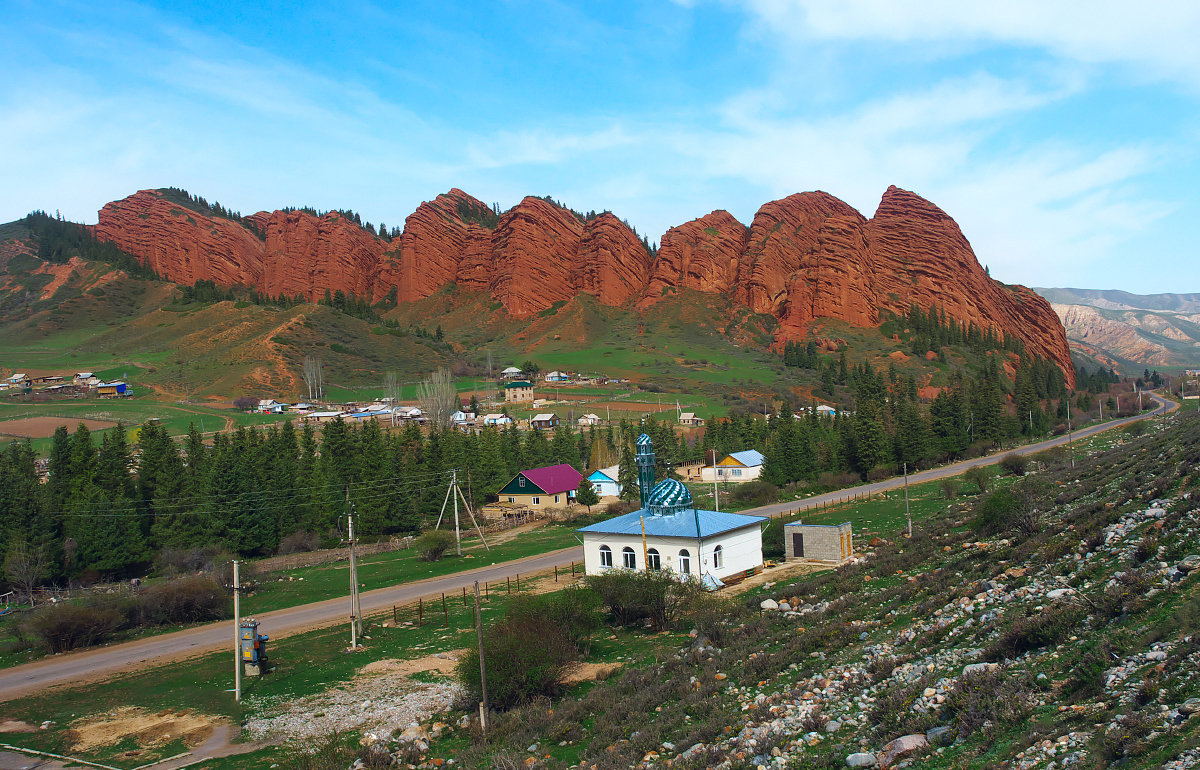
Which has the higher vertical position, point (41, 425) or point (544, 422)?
point (41, 425)

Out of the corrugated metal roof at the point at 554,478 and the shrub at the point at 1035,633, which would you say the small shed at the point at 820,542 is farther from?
the corrugated metal roof at the point at 554,478

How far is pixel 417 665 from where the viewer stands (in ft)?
77.8

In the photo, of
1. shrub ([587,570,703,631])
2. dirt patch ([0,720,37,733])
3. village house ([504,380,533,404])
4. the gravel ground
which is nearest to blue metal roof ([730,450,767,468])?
shrub ([587,570,703,631])

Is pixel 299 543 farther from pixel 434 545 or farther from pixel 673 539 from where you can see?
pixel 673 539

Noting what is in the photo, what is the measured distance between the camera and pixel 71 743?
18578mm

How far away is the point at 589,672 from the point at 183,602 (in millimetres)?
21344

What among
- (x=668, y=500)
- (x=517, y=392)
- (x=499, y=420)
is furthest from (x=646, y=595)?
(x=517, y=392)

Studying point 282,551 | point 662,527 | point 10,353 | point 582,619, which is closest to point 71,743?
point 582,619

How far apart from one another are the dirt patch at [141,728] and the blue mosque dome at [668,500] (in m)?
19.0

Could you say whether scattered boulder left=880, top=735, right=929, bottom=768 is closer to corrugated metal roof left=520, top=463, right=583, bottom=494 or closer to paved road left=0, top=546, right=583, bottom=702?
paved road left=0, top=546, right=583, bottom=702

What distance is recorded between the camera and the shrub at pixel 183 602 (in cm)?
3262

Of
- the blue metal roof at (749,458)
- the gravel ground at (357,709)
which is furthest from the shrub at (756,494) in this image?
the gravel ground at (357,709)

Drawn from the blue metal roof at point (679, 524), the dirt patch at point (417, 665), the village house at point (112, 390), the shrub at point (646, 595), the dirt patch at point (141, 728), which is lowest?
the dirt patch at point (417, 665)

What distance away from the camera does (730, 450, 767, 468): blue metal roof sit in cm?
7500
